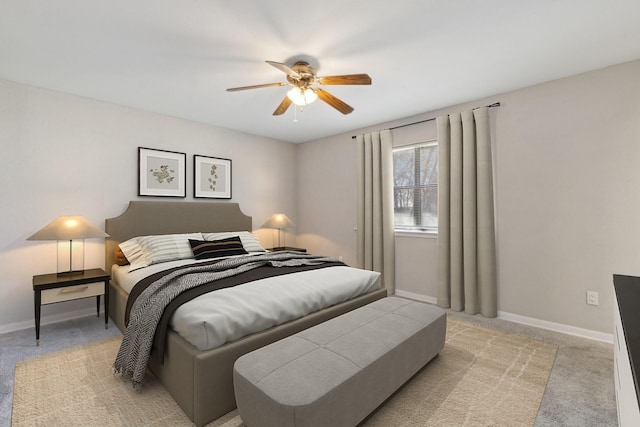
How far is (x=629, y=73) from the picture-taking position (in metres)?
2.54

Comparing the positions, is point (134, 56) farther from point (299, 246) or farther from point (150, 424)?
point (299, 246)

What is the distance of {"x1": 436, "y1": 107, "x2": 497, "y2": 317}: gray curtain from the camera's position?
3234 millimetres

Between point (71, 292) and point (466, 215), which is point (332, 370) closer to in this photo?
point (466, 215)

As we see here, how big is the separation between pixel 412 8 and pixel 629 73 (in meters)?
2.18

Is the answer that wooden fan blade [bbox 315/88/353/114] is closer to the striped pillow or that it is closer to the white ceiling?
the white ceiling

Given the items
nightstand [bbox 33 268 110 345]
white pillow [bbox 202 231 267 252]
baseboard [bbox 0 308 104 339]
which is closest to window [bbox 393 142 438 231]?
white pillow [bbox 202 231 267 252]

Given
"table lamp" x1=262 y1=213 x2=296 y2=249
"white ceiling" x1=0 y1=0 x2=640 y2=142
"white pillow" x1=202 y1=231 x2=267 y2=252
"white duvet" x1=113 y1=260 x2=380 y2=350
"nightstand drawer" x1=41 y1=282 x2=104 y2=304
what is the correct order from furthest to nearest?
1. "table lamp" x1=262 y1=213 x2=296 y2=249
2. "white pillow" x1=202 y1=231 x2=267 y2=252
3. "nightstand drawer" x1=41 y1=282 x2=104 y2=304
4. "white ceiling" x1=0 y1=0 x2=640 y2=142
5. "white duvet" x1=113 y1=260 x2=380 y2=350

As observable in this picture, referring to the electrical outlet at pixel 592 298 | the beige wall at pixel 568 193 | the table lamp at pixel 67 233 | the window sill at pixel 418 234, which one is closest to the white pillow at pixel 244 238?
the table lamp at pixel 67 233

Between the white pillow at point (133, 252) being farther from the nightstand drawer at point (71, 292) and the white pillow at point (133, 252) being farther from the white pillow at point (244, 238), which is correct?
the white pillow at point (244, 238)

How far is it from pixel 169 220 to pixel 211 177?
33.5 inches

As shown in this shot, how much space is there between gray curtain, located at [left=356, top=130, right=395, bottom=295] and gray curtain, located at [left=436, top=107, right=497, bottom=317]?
719mm

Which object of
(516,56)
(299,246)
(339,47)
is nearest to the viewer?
(339,47)

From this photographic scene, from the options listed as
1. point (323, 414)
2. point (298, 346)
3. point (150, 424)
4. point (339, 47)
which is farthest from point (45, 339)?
point (339, 47)

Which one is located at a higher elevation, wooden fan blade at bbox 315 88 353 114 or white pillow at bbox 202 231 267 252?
wooden fan blade at bbox 315 88 353 114
